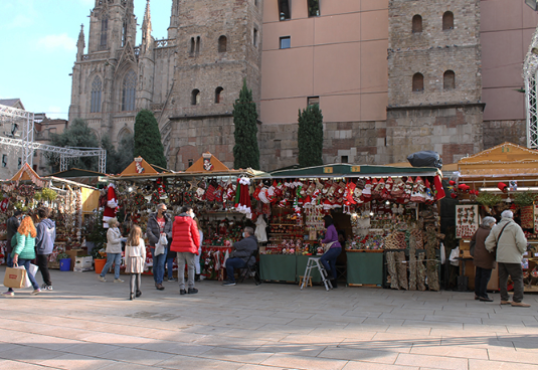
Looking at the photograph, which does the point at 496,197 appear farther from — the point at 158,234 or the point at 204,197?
the point at 158,234

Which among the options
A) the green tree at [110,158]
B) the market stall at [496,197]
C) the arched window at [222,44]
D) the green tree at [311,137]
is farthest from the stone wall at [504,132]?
the green tree at [110,158]

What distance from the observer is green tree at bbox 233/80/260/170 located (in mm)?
18531

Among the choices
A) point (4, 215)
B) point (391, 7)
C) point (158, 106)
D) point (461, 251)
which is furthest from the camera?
point (158, 106)

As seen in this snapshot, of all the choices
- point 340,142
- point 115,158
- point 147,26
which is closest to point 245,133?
point 340,142

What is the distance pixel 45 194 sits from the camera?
493 inches

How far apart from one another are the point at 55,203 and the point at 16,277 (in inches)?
225

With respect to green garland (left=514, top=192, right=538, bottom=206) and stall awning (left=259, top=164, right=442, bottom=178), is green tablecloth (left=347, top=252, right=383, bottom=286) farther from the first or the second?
green garland (left=514, top=192, right=538, bottom=206)

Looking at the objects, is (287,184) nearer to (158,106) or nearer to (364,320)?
(364,320)

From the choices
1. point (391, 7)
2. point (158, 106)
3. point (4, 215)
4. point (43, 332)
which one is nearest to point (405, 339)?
point (43, 332)

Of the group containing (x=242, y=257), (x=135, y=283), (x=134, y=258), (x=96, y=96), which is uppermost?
(x=96, y=96)

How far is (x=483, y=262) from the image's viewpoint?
814 cm

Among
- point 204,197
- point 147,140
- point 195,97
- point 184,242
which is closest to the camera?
point 184,242

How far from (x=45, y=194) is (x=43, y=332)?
786cm

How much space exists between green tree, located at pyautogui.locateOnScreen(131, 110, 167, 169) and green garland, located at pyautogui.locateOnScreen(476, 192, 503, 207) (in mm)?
15219
